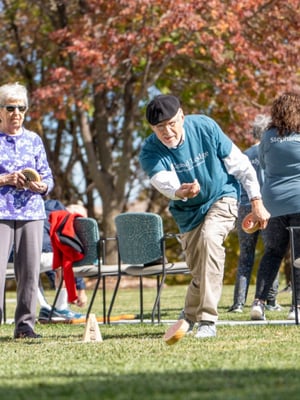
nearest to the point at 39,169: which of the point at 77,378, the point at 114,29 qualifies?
the point at 77,378

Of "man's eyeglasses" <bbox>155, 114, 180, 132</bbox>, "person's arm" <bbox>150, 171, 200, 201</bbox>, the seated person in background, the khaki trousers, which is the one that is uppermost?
"man's eyeglasses" <bbox>155, 114, 180, 132</bbox>

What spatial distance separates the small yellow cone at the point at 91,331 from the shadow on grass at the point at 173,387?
2313 mm

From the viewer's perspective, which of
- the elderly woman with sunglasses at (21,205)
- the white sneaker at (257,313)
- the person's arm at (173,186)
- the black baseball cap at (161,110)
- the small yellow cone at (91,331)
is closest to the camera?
the person's arm at (173,186)

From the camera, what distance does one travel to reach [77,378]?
5625mm

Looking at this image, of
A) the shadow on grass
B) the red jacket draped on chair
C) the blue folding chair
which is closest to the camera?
the shadow on grass

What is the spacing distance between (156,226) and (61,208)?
2.32 metres

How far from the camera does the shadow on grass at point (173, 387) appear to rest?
4.88m

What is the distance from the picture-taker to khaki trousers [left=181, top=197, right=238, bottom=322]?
785 centimetres

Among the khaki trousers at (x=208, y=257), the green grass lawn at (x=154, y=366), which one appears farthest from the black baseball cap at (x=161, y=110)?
the green grass lawn at (x=154, y=366)

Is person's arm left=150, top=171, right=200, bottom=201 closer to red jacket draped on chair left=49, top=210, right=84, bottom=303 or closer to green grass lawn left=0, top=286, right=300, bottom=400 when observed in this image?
green grass lawn left=0, top=286, right=300, bottom=400

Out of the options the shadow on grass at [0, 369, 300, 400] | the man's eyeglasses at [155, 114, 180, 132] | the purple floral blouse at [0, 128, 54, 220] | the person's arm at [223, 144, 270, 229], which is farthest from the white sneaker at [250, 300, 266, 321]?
the shadow on grass at [0, 369, 300, 400]

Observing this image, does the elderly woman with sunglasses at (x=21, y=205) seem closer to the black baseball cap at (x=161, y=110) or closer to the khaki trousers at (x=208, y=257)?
the black baseball cap at (x=161, y=110)

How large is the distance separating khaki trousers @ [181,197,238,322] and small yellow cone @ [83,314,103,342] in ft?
2.24

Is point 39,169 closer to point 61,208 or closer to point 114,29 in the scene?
point 61,208
